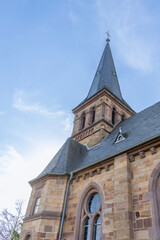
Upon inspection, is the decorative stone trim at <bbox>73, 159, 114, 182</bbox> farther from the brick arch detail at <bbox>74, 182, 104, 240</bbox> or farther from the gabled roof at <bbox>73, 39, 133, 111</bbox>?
the gabled roof at <bbox>73, 39, 133, 111</bbox>

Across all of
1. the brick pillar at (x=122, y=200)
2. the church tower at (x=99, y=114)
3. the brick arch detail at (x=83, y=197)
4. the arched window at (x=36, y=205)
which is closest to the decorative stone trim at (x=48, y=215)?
the arched window at (x=36, y=205)

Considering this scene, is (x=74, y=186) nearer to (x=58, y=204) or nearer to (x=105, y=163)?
(x=58, y=204)

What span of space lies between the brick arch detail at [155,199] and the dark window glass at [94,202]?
299 centimetres

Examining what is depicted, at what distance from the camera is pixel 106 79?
944 inches

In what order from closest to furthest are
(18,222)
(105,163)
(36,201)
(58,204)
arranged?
(105,163) < (58,204) < (36,201) < (18,222)

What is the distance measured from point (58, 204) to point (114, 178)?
389cm

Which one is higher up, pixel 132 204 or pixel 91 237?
pixel 132 204

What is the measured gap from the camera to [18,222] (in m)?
25.4

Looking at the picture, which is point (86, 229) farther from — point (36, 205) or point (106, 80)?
point (106, 80)

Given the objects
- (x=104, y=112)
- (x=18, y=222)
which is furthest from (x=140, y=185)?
(x=18, y=222)

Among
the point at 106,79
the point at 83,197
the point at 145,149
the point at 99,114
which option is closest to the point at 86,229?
the point at 83,197

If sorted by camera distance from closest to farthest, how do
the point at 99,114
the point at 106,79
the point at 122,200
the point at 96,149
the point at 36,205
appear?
the point at 122,200 < the point at 36,205 < the point at 96,149 < the point at 99,114 < the point at 106,79

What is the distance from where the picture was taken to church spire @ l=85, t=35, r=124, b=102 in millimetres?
22605

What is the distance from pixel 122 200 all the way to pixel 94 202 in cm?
244
